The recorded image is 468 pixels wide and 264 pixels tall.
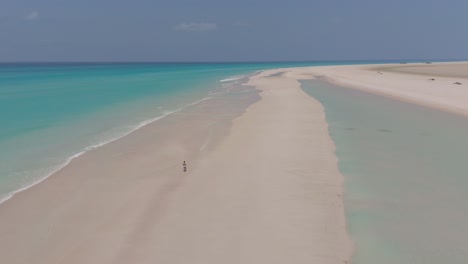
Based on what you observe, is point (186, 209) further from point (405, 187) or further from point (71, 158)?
point (71, 158)

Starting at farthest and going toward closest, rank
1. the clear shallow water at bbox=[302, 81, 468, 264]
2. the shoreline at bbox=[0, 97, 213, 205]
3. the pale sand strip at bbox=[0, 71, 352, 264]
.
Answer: the shoreline at bbox=[0, 97, 213, 205]
the clear shallow water at bbox=[302, 81, 468, 264]
the pale sand strip at bbox=[0, 71, 352, 264]

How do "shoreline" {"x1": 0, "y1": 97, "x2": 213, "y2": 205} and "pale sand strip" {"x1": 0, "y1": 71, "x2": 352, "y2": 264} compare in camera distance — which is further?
"shoreline" {"x1": 0, "y1": 97, "x2": 213, "y2": 205}

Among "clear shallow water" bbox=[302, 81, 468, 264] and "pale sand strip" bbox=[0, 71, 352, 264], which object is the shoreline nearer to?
"pale sand strip" bbox=[0, 71, 352, 264]

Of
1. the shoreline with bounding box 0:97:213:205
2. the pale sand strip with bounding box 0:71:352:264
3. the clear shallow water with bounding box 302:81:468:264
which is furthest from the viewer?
the shoreline with bounding box 0:97:213:205

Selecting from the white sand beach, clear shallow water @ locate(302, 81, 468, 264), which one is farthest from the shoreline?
clear shallow water @ locate(302, 81, 468, 264)

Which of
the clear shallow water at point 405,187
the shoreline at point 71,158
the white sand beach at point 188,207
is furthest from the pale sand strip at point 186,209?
the clear shallow water at point 405,187

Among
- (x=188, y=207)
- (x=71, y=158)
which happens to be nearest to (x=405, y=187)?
(x=188, y=207)
